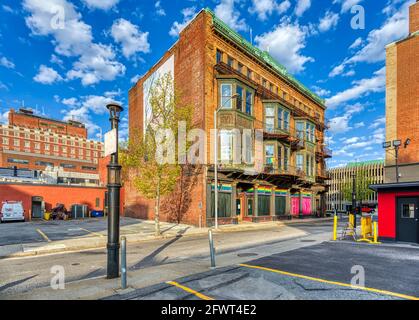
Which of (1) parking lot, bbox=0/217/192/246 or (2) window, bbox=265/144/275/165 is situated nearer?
(1) parking lot, bbox=0/217/192/246

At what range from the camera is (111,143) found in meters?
7.09

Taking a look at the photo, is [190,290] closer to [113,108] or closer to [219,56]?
[113,108]

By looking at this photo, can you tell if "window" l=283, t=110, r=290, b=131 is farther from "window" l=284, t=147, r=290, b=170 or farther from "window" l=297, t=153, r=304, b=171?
"window" l=297, t=153, r=304, b=171

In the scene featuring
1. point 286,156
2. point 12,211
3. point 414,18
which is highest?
point 414,18

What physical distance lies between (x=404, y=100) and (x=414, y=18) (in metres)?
6.40

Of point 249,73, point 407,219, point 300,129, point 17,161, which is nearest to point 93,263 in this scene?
point 407,219

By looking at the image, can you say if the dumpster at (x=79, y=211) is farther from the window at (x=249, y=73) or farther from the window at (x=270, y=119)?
the window at (x=249, y=73)

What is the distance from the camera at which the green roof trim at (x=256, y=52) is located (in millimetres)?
24766

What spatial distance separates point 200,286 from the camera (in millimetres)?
5988

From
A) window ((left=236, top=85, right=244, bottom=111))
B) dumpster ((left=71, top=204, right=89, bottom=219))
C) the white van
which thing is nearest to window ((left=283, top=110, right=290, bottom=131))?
window ((left=236, top=85, right=244, bottom=111))

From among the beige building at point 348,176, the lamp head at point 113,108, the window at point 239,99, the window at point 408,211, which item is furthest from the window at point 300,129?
the beige building at point 348,176

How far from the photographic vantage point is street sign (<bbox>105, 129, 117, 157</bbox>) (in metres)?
7.01

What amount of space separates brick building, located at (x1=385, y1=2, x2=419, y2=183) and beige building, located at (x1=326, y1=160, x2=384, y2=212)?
7696 centimetres

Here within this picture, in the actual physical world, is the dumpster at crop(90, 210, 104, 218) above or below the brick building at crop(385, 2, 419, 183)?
below
